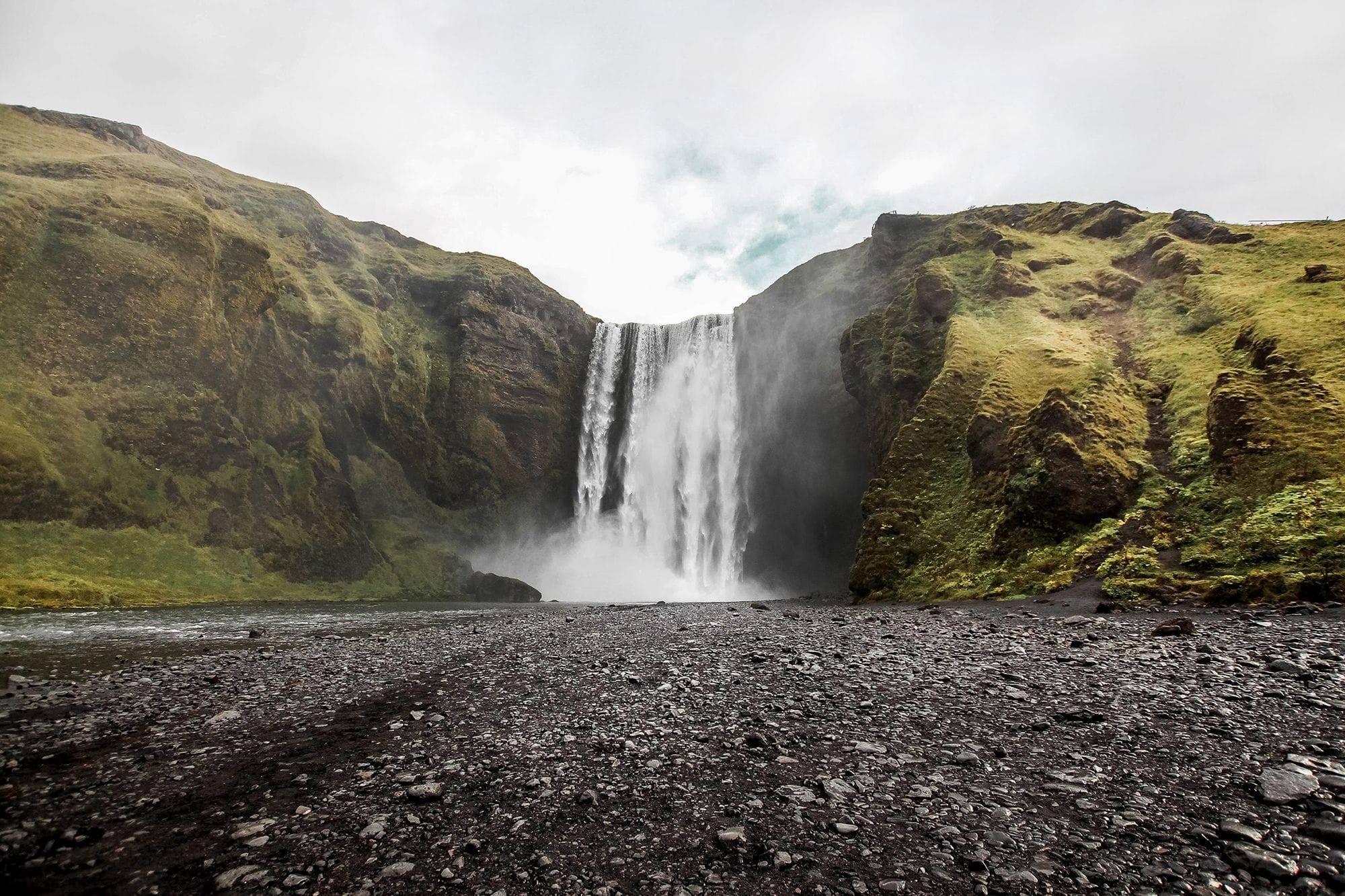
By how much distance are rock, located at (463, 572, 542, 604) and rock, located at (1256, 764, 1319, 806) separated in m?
58.7

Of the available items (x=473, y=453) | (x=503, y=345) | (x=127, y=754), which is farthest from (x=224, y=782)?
(x=503, y=345)

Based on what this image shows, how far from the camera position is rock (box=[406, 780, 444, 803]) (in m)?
5.61

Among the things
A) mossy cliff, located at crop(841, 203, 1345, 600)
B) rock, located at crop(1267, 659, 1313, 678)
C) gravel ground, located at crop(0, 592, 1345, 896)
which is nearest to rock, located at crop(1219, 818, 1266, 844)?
gravel ground, located at crop(0, 592, 1345, 896)

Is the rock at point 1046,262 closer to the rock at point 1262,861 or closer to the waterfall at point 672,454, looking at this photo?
the waterfall at point 672,454

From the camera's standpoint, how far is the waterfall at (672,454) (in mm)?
64875

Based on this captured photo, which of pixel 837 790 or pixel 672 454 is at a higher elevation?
pixel 672 454

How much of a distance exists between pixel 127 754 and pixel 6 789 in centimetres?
115

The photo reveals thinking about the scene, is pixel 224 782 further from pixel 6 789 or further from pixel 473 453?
pixel 473 453

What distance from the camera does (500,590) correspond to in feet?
197

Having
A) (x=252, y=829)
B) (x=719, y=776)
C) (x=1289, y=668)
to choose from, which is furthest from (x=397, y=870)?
(x=1289, y=668)

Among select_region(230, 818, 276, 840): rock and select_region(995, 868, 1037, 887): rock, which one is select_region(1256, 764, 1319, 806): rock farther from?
select_region(230, 818, 276, 840): rock

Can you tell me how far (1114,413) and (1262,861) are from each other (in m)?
26.8

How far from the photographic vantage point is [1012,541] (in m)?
24.2

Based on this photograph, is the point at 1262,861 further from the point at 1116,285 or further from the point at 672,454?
the point at 672,454
